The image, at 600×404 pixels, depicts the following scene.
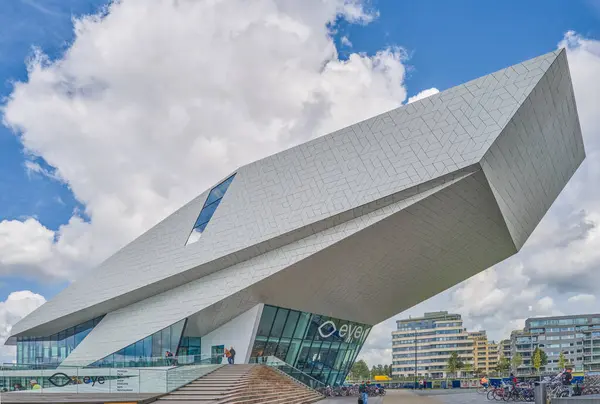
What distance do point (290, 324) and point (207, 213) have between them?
7021 mm

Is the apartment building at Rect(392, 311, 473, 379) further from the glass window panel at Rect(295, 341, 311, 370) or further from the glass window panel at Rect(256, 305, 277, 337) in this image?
the glass window panel at Rect(256, 305, 277, 337)

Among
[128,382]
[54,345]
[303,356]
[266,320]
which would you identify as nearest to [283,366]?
[266,320]

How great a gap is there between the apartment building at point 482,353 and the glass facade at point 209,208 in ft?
369

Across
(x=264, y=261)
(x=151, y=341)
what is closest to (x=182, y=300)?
(x=151, y=341)

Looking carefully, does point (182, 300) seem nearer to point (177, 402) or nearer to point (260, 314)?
point (260, 314)

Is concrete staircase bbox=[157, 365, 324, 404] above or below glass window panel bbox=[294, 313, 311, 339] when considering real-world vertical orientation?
below

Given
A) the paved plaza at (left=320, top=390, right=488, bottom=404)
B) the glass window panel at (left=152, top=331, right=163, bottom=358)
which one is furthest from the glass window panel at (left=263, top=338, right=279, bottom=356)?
the glass window panel at (left=152, top=331, right=163, bottom=358)

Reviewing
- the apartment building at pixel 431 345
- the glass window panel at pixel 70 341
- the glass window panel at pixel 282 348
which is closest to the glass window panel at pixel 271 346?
the glass window panel at pixel 282 348

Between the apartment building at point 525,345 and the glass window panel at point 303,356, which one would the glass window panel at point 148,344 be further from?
the apartment building at point 525,345

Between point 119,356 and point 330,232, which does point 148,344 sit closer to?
point 119,356

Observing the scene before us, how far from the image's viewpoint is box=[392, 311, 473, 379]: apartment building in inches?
4897

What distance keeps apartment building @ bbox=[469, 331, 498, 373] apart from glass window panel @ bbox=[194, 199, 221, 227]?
113 meters

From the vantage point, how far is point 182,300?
26.7 metres

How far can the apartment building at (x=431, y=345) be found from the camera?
12438cm
